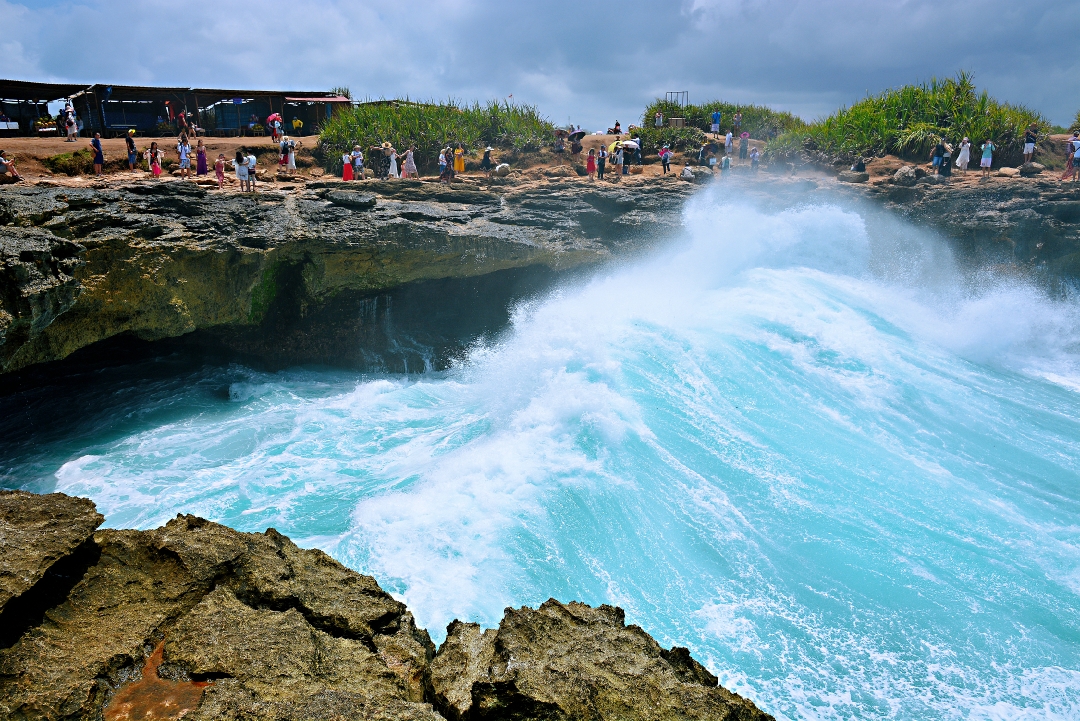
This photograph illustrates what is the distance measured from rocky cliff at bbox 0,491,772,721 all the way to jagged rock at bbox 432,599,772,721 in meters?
0.01

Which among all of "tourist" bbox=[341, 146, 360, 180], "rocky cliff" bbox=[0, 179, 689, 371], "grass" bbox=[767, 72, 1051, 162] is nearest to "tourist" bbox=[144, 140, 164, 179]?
"rocky cliff" bbox=[0, 179, 689, 371]

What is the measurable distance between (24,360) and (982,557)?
15072 millimetres

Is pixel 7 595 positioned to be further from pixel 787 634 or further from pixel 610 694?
pixel 787 634

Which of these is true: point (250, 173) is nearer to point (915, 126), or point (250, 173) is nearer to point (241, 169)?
point (241, 169)

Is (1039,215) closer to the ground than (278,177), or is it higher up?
closer to the ground

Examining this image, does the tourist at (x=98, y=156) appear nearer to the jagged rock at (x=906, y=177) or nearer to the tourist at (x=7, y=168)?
the tourist at (x=7, y=168)

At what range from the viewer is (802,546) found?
325 inches

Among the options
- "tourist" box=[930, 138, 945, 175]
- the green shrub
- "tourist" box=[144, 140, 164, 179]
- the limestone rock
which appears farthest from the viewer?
"tourist" box=[930, 138, 945, 175]

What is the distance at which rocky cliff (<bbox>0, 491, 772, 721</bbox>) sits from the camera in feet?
12.4

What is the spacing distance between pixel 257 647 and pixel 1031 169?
76.6 feet

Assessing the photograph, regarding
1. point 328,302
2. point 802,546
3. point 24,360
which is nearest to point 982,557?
point 802,546

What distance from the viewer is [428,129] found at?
21.6 meters

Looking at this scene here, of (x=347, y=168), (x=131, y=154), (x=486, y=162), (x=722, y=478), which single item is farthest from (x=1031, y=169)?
(x=131, y=154)

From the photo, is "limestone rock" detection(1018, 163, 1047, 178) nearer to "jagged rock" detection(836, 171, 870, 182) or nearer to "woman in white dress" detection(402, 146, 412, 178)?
"jagged rock" detection(836, 171, 870, 182)
